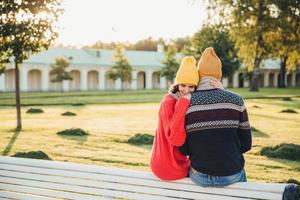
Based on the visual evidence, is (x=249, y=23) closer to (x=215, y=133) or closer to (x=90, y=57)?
(x=215, y=133)

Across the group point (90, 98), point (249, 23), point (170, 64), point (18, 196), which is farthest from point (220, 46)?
point (18, 196)

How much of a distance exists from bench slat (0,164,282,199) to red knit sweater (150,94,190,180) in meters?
0.13

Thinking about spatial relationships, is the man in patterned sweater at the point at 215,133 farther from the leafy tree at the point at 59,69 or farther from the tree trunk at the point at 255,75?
the leafy tree at the point at 59,69

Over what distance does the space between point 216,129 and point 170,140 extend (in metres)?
0.38

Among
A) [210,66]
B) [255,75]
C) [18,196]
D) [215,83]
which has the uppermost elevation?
[210,66]

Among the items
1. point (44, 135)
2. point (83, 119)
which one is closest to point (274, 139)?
point (44, 135)

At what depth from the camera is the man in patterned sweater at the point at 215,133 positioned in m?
3.92

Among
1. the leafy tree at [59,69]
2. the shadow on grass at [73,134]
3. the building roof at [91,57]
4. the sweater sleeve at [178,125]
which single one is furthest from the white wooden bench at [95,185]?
the building roof at [91,57]

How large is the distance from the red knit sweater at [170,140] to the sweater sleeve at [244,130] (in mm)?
451

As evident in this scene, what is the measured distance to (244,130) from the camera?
13.3 feet

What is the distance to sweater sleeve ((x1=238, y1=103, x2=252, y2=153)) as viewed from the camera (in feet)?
13.2

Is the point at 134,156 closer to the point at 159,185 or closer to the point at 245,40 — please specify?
the point at 159,185

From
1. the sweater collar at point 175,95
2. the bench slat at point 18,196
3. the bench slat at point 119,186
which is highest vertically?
the sweater collar at point 175,95

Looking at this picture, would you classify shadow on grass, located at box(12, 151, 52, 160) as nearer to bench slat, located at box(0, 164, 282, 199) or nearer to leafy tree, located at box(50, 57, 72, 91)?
bench slat, located at box(0, 164, 282, 199)
